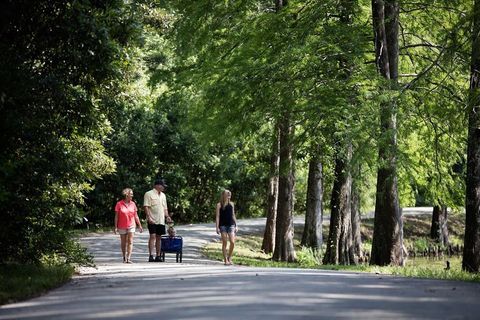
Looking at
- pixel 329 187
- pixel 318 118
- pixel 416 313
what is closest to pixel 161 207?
pixel 318 118

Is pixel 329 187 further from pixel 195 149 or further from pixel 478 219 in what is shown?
pixel 478 219

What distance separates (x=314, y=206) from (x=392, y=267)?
1007cm

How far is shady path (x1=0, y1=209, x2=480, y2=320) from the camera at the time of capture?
758 centimetres

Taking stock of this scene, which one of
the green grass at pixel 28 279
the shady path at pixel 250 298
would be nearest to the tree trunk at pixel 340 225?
the shady path at pixel 250 298

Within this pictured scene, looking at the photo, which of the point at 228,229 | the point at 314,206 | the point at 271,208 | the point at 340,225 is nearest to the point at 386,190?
the point at 228,229

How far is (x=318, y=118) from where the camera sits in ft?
56.2

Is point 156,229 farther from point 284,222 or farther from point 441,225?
point 441,225

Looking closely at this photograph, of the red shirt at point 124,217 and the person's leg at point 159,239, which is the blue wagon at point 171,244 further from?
the red shirt at point 124,217

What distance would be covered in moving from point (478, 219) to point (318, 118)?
4289 mm

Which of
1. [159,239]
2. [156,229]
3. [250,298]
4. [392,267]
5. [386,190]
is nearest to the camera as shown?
[250,298]

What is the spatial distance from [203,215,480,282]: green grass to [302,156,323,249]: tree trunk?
83 cm

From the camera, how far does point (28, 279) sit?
10891 mm

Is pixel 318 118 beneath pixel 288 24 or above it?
beneath

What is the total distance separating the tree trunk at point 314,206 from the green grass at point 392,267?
2.72 feet
